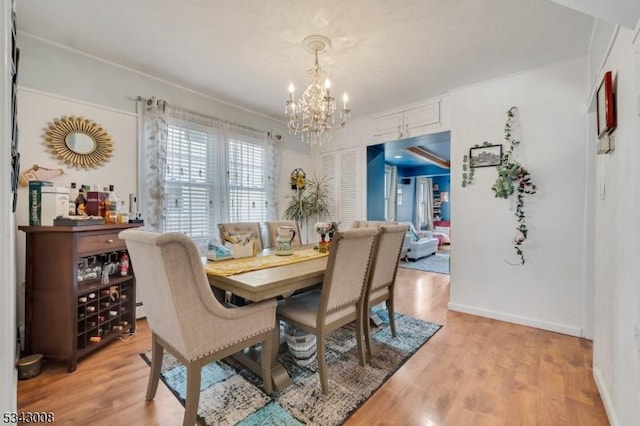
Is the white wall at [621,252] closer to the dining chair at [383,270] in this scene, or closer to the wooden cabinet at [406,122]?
the dining chair at [383,270]

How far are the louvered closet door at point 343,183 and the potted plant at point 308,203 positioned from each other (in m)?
0.12

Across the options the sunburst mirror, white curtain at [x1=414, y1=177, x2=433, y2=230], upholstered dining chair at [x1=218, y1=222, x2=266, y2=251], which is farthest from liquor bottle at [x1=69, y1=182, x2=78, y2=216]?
white curtain at [x1=414, y1=177, x2=433, y2=230]

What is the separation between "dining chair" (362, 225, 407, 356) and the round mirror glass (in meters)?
2.67

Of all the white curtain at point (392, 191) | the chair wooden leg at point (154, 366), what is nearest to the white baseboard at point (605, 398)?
the chair wooden leg at point (154, 366)

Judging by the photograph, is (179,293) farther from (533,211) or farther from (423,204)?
(423,204)

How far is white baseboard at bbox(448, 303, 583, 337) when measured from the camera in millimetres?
2533

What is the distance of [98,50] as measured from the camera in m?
2.46

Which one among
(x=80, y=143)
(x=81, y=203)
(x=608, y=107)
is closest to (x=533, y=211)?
(x=608, y=107)

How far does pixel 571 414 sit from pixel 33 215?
3.60m

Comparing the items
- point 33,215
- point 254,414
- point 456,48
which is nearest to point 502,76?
point 456,48

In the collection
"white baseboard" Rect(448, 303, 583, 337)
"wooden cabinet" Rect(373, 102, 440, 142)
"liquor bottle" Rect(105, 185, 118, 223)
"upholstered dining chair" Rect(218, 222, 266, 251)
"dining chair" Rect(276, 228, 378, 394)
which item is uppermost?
"wooden cabinet" Rect(373, 102, 440, 142)

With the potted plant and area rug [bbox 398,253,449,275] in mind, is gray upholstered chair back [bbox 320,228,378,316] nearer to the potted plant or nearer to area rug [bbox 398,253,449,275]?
the potted plant

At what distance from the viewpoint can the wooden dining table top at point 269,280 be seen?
1.49 metres

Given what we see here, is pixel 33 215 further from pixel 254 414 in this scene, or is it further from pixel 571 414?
pixel 571 414
